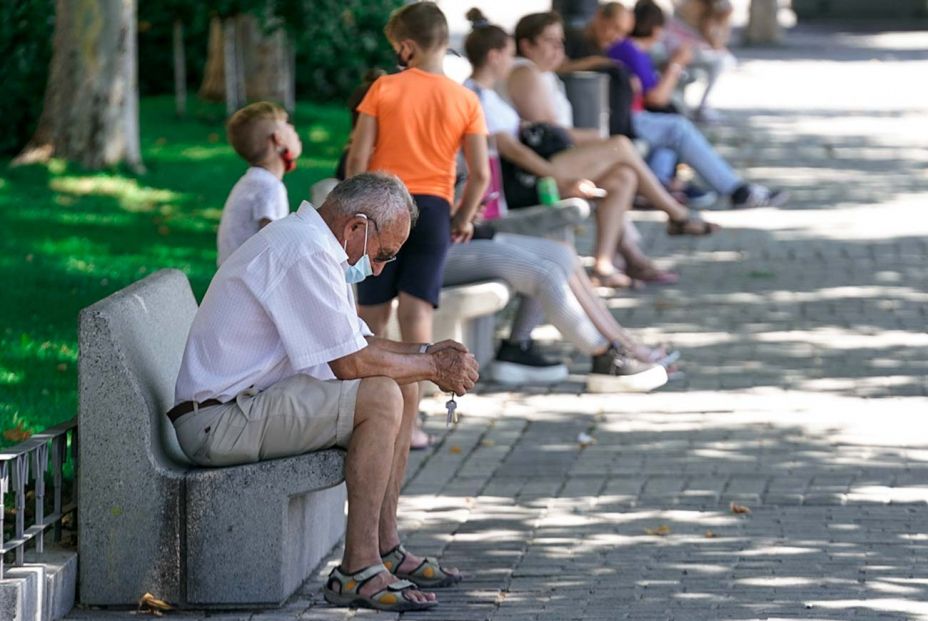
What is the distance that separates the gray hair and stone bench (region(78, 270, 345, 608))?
0.75m

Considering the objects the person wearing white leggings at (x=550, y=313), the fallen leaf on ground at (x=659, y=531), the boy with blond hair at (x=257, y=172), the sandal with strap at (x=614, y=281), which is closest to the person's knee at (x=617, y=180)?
the sandal with strap at (x=614, y=281)

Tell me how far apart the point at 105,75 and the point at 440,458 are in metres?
7.00

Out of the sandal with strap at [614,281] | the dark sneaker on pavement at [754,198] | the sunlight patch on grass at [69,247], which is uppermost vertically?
the sunlight patch on grass at [69,247]

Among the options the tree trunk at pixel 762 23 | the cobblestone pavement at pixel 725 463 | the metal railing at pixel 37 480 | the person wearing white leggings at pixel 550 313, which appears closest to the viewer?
the metal railing at pixel 37 480

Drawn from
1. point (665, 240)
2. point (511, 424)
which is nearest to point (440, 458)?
point (511, 424)

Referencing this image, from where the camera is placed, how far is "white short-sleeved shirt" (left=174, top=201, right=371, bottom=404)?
577 centimetres

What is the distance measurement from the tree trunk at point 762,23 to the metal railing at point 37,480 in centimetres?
2709

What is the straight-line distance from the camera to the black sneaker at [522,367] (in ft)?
31.8

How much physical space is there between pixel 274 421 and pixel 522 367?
3884 mm

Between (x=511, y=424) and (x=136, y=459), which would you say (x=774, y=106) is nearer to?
(x=511, y=424)

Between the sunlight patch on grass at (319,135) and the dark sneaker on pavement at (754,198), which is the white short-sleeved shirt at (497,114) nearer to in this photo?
the dark sneaker on pavement at (754,198)

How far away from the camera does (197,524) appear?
234 inches

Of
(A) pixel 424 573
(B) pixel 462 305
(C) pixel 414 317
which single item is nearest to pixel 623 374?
(B) pixel 462 305

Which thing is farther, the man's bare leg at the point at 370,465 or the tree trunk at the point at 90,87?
the tree trunk at the point at 90,87
